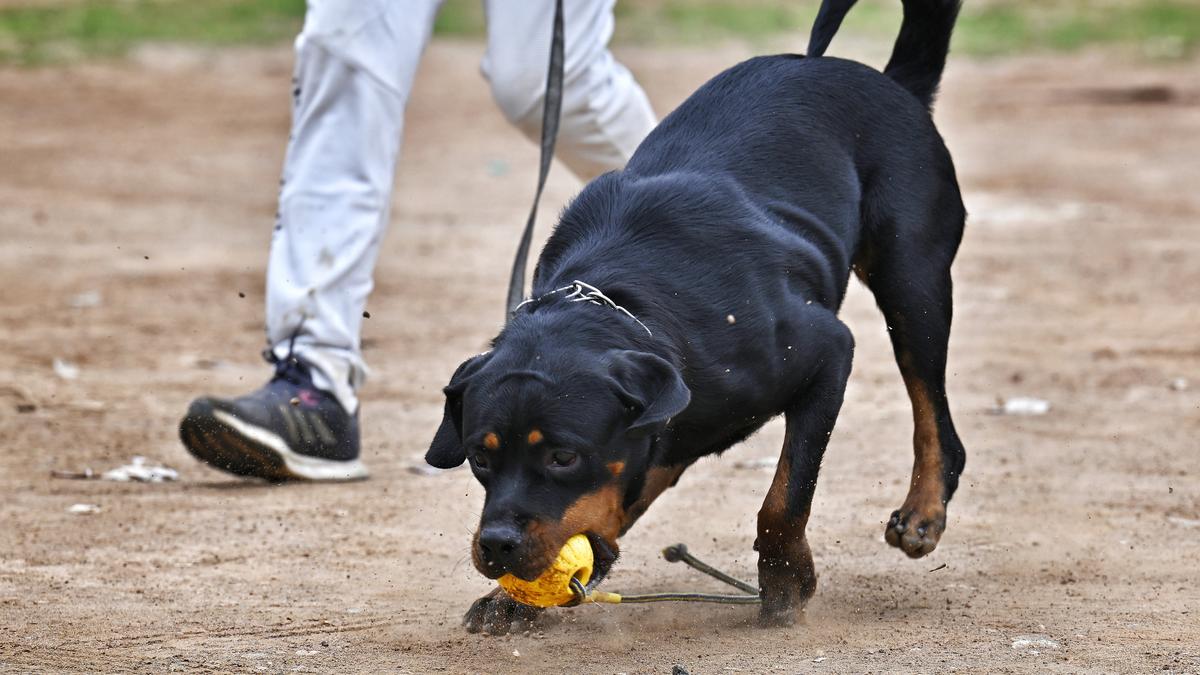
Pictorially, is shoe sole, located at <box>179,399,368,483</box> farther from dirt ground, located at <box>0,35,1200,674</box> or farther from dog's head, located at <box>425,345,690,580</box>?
dog's head, located at <box>425,345,690,580</box>

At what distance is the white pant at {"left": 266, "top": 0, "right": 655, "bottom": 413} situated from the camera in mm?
5074

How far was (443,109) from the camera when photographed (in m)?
13.9

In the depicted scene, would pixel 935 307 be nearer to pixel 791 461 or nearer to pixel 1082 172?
pixel 791 461

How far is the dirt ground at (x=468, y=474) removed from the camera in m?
3.90

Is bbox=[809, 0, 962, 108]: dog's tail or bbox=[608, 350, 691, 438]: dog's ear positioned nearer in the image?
bbox=[608, 350, 691, 438]: dog's ear

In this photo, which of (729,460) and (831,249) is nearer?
(831,249)

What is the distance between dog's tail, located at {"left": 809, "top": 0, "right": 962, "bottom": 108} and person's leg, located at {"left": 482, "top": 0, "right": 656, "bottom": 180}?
2.33 ft

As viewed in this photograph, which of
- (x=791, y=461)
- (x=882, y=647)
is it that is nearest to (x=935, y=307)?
(x=791, y=461)

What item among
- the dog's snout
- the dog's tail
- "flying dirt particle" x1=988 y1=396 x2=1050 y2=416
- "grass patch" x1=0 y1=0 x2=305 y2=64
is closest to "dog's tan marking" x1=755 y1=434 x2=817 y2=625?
the dog's snout

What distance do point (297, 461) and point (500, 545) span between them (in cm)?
200

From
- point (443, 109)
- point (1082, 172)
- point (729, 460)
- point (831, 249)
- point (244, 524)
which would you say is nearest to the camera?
point (831, 249)

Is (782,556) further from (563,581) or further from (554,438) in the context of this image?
(554,438)

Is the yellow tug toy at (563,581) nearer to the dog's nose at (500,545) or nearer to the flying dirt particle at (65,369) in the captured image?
the dog's nose at (500,545)

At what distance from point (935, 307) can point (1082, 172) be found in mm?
6872
